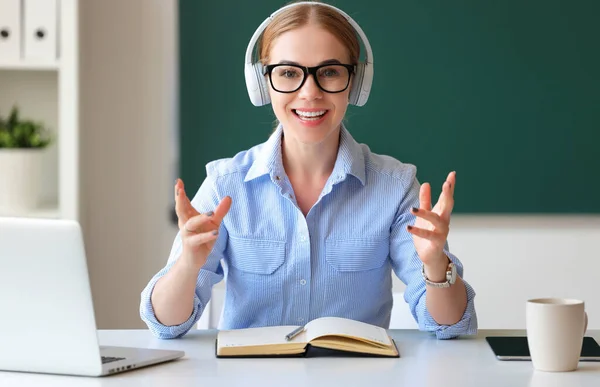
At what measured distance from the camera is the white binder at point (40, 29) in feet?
9.48

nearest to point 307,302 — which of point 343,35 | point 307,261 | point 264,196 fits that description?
point 307,261

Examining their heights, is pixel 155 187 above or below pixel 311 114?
below

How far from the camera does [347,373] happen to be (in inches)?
55.7

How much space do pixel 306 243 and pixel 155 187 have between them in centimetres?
146

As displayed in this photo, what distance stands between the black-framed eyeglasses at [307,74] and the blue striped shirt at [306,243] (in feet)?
0.50

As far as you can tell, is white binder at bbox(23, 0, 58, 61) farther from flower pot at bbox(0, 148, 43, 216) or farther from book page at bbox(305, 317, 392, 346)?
book page at bbox(305, 317, 392, 346)

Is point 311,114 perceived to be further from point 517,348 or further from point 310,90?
point 517,348

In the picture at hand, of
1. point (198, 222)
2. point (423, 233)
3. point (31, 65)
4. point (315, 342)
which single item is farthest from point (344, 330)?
point (31, 65)

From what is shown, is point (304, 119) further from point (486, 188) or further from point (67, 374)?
point (486, 188)

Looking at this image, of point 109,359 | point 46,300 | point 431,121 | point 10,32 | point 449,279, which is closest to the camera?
point 46,300

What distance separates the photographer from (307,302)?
1.92 m

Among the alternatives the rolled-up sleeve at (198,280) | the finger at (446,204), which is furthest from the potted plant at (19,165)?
the finger at (446,204)

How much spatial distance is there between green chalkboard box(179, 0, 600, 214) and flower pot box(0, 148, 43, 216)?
0.54m

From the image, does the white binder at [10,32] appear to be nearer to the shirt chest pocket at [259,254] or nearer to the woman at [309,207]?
the woman at [309,207]
